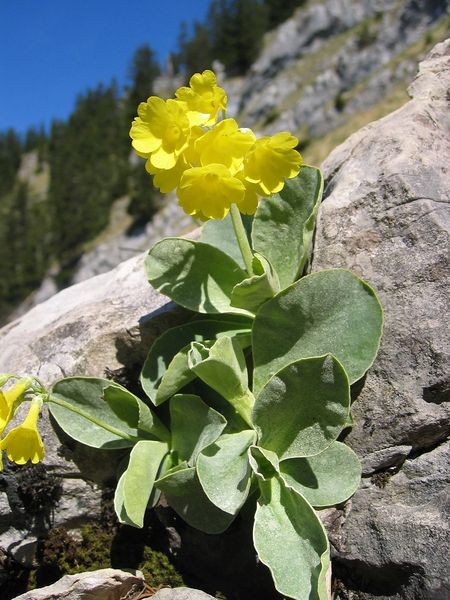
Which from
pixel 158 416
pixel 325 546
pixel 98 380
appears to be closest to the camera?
pixel 325 546

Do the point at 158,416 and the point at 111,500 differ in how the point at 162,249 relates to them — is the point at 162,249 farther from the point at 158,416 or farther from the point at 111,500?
the point at 111,500

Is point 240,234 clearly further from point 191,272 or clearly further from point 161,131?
point 161,131

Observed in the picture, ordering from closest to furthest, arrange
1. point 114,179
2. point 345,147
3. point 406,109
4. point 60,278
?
point 406,109 < point 345,147 < point 60,278 < point 114,179

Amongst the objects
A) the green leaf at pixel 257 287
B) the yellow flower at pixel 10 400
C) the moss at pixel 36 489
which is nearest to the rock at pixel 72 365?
the moss at pixel 36 489

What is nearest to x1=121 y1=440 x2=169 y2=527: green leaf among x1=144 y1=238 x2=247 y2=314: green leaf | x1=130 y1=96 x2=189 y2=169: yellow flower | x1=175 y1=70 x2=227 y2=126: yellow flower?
x1=144 y1=238 x2=247 y2=314: green leaf

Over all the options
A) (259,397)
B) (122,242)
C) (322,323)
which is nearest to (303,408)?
(259,397)

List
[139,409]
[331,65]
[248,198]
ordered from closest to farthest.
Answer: [248,198] → [139,409] → [331,65]

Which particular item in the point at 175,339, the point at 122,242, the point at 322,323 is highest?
the point at 122,242

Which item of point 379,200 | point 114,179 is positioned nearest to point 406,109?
point 379,200

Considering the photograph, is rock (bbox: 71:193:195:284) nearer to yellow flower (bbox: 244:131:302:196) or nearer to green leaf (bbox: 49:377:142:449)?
green leaf (bbox: 49:377:142:449)
